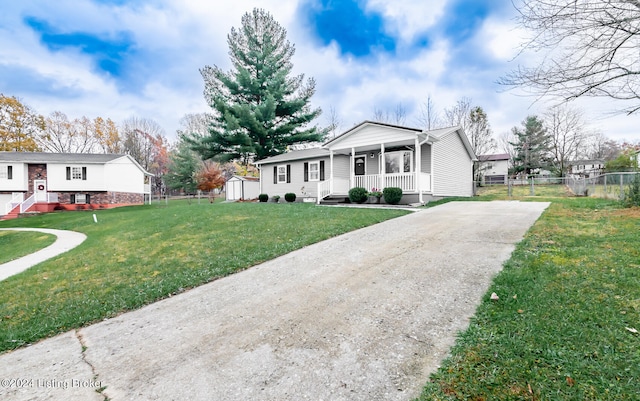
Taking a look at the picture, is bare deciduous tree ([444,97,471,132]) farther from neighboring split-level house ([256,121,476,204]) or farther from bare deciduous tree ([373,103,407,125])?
neighboring split-level house ([256,121,476,204])

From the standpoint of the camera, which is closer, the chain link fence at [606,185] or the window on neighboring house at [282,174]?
the chain link fence at [606,185]

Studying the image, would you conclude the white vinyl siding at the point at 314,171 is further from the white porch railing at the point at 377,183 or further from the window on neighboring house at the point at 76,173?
the window on neighboring house at the point at 76,173

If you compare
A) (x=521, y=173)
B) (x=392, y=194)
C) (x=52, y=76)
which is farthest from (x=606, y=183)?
(x=52, y=76)

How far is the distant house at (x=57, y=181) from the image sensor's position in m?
25.4

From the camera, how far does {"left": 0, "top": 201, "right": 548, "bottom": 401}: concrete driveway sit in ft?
6.87

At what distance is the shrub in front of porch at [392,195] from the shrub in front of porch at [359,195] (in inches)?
47.9

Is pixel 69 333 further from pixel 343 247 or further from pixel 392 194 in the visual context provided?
pixel 392 194

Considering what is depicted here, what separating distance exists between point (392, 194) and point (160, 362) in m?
12.1

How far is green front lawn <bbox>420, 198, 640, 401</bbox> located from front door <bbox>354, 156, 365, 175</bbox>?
1293cm

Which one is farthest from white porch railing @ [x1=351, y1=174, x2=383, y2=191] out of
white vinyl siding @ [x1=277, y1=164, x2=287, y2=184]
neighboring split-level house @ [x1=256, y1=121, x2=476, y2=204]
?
white vinyl siding @ [x1=277, y1=164, x2=287, y2=184]

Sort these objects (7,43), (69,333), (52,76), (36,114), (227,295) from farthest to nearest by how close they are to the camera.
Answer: (36,114) → (52,76) → (7,43) → (227,295) → (69,333)

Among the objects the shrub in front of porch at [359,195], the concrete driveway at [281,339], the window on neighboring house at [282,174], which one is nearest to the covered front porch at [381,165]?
the shrub in front of porch at [359,195]

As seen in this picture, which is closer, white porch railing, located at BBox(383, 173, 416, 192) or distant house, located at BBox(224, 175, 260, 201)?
white porch railing, located at BBox(383, 173, 416, 192)

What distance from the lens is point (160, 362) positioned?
246cm
